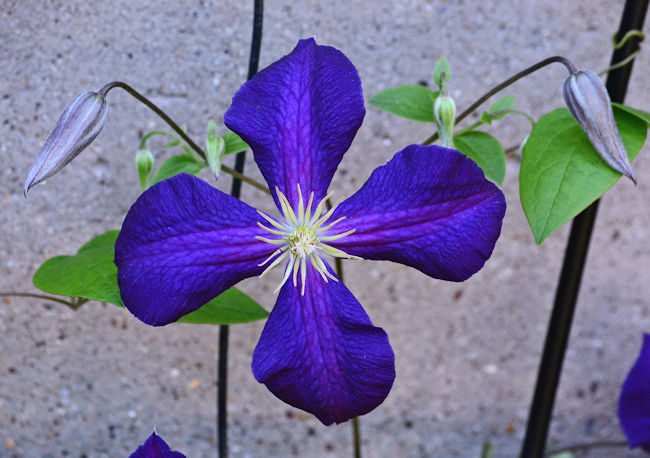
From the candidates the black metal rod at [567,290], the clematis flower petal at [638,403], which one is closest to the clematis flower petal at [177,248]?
the black metal rod at [567,290]

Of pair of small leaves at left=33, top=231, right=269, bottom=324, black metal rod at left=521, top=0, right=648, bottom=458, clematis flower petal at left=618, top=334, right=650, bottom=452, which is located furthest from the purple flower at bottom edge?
clematis flower petal at left=618, top=334, right=650, bottom=452

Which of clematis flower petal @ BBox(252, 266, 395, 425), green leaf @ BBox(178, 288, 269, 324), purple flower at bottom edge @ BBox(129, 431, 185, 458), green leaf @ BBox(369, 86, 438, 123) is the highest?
green leaf @ BBox(369, 86, 438, 123)

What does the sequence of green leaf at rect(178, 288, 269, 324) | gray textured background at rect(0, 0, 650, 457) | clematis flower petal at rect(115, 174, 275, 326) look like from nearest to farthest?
clematis flower petal at rect(115, 174, 275, 326)
green leaf at rect(178, 288, 269, 324)
gray textured background at rect(0, 0, 650, 457)

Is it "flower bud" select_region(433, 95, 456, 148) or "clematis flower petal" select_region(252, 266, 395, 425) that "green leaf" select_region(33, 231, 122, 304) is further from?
"flower bud" select_region(433, 95, 456, 148)

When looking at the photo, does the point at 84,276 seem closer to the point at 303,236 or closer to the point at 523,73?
the point at 303,236

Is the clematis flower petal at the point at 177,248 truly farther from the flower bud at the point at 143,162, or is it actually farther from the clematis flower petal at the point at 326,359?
the flower bud at the point at 143,162
